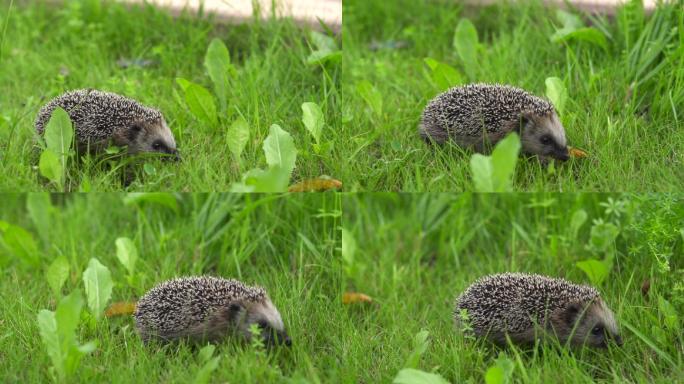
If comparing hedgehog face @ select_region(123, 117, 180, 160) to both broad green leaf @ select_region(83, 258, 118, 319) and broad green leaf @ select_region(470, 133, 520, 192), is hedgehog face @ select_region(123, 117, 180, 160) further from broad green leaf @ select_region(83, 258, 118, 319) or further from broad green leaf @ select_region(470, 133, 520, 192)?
broad green leaf @ select_region(470, 133, 520, 192)

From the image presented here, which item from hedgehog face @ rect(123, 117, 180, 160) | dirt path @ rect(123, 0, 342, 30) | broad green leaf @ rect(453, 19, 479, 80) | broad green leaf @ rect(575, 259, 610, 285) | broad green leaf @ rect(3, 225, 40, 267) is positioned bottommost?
broad green leaf @ rect(3, 225, 40, 267)

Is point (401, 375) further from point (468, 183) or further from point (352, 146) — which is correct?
point (352, 146)

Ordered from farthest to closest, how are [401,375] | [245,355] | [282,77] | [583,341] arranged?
[282,77] < [583,341] < [245,355] < [401,375]

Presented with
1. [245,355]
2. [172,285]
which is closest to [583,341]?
[245,355]

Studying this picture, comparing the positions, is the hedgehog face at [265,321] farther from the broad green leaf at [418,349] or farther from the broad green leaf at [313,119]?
the broad green leaf at [313,119]

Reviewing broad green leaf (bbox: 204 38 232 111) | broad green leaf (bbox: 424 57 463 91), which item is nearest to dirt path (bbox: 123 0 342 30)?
broad green leaf (bbox: 204 38 232 111)

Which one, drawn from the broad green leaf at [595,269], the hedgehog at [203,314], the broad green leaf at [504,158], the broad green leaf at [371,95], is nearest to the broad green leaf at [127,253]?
the hedgehog at [203,314]

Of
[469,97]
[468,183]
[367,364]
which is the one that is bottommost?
[367,364]

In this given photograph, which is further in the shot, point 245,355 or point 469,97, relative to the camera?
point 469,97
